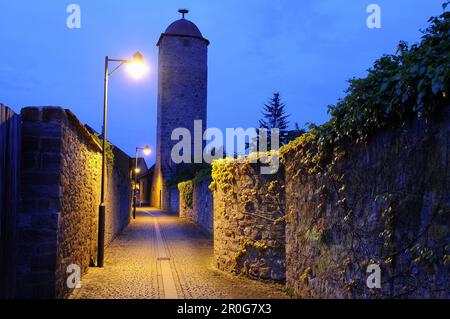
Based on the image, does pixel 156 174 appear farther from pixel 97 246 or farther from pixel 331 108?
pixel 331 108

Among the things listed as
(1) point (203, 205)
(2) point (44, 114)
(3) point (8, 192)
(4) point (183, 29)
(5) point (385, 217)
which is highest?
(4) point (183, 29)

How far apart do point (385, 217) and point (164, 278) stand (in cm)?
561

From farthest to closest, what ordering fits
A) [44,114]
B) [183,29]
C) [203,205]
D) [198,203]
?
[183,29], [198,203], [203,205], [44,114]

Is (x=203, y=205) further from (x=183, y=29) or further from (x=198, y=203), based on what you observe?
(x=183, y=29)

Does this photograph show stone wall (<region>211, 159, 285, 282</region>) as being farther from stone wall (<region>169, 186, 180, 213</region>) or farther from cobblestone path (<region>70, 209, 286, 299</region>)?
stone wall (<region>169, 186, 180, 213</region>)

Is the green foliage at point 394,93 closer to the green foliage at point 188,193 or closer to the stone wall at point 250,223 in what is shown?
the stone wall at point 250,223

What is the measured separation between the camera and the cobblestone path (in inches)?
297

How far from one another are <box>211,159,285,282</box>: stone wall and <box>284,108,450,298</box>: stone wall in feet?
5.62

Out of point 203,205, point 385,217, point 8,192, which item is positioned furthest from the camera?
point 203,205

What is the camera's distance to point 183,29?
44.7 m

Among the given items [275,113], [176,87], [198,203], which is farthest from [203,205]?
[275,113]

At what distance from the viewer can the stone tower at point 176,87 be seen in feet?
145

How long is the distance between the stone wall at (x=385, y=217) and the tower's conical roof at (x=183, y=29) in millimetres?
39859

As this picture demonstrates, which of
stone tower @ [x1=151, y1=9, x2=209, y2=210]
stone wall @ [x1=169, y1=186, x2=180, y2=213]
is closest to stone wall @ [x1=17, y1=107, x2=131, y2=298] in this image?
stone wall @ [x1=169, y1=186, x2=180, y2=213]
